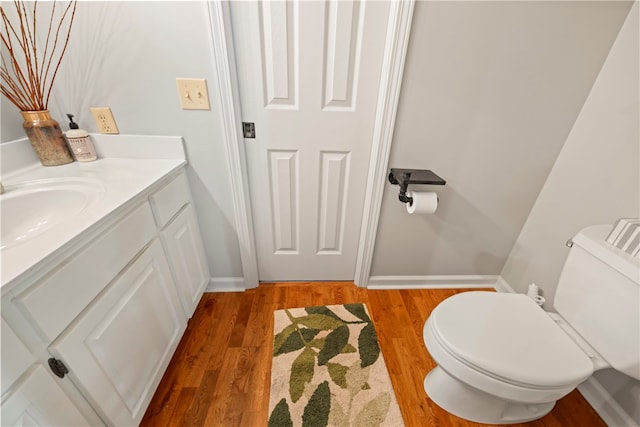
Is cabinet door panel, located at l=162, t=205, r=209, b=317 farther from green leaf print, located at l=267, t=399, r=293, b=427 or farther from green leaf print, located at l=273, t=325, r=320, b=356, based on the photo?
green leaf print, located at l=267, t=399, r=293, b=427

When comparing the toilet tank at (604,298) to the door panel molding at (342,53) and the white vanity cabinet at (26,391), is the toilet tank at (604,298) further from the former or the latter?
the white vanity cabinet at (26,391)

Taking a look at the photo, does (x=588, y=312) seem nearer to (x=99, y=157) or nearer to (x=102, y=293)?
(x=102, y=293)

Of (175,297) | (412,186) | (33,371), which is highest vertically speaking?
(412,186)

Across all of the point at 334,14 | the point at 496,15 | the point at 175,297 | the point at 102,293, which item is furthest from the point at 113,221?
the point at 496,15

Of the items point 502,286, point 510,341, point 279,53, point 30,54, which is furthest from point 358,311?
point 30,54

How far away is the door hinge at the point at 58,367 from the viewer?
2.09 feet

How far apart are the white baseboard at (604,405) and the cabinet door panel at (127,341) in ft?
6.05

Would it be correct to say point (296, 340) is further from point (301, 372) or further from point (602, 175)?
point (602, 175)

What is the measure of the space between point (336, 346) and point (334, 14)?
1485 mm

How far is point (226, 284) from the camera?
162 cm

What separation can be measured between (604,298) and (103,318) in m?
1.60

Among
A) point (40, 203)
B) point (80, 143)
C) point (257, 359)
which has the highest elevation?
point (80, 143)

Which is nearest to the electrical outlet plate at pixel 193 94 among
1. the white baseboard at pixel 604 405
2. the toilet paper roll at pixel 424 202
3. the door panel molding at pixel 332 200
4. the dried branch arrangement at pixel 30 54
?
the dried branch arrangement at pixel 30 54

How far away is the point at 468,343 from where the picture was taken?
903 mm
